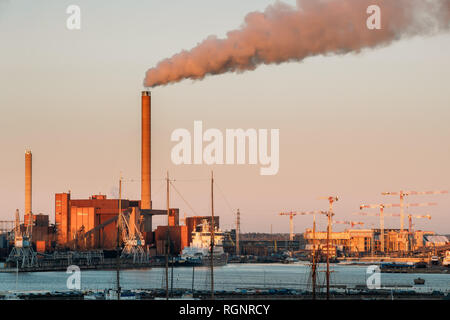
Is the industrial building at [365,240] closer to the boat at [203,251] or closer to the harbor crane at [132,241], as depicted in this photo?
the boat at [203,251]

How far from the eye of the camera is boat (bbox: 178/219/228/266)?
314 ft

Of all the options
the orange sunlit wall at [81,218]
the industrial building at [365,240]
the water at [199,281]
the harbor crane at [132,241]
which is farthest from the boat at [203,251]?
the industrial building at [365,240]

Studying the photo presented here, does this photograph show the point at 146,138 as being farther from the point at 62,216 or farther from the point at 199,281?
the point at 62,216

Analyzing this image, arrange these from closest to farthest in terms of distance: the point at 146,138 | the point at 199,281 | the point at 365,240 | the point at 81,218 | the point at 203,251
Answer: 1. the point at 199,281
2. the point at 146,138
3. the point at 81,218
4. the point at 203,251
5. the point at 365,240

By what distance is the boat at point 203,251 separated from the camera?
95.8 metres

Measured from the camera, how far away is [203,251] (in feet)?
326

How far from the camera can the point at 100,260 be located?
9362 centimetres

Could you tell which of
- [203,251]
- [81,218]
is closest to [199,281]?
[203,251]

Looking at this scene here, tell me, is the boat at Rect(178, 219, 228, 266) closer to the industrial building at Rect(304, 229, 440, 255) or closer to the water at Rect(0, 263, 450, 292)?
the water at Rect(0, 263, 450, 292)

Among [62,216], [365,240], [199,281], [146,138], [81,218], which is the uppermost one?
[146,138]

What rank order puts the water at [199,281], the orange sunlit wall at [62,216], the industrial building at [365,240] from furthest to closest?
the industrial building at [365,240] < the orange sunlit wall at [62,216] < the water at [199,281]

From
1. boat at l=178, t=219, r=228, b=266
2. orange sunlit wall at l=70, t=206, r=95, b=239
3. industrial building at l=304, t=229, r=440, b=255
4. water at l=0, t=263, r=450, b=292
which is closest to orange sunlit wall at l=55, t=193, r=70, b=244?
orange sunlit wall at l=70, t=206, r=95, b=239
